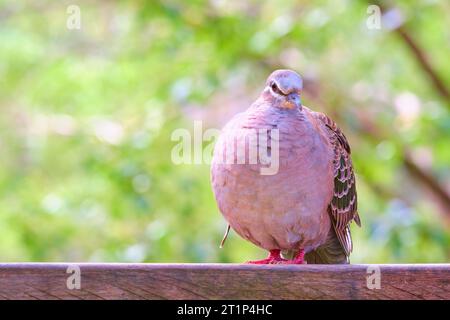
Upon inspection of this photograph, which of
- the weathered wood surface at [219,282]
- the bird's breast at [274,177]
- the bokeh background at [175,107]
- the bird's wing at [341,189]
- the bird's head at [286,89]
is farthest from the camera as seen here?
the bokeh background at [175,107]

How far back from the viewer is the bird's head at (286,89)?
3111 mm

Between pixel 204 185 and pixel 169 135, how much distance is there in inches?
40.3

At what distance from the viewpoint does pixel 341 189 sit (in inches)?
129

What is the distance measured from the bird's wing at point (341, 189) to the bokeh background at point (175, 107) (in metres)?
2.02

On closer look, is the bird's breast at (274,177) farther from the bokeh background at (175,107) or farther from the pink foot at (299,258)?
the bokeh background at (175,107)

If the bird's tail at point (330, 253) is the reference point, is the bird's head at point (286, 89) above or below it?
above

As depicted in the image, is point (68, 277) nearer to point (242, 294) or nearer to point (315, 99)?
point (242, 294)

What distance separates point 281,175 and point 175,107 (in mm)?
3673

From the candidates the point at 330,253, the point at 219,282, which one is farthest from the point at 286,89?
the point at 219,282

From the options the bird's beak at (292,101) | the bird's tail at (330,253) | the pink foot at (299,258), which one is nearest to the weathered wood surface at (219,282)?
the pink foot at (299,258)

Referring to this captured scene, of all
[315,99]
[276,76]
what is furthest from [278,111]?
[315,99]

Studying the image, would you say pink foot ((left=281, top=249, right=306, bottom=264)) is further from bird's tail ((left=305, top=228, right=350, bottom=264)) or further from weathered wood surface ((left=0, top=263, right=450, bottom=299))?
weathered wood surface ((left=0, top=263, right=450, bottom=299))

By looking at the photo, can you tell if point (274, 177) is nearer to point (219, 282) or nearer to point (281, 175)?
point (281, 175)

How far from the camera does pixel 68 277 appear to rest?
216 cm
